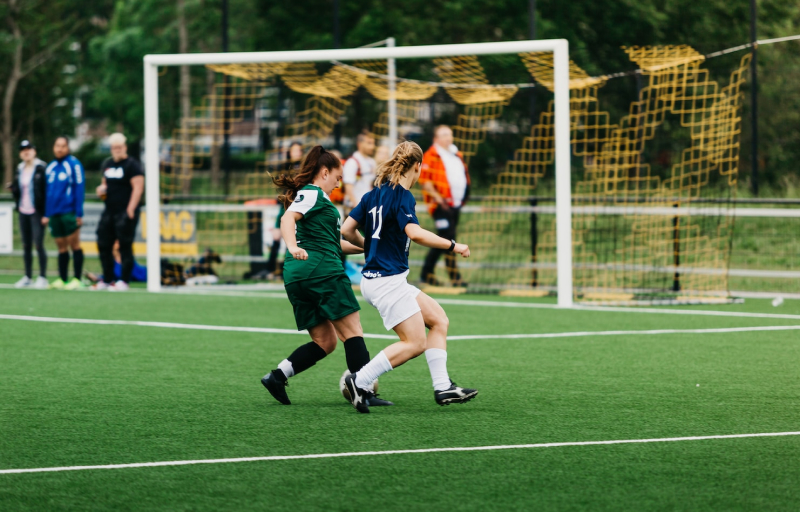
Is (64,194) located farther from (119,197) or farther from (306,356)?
(306,356)

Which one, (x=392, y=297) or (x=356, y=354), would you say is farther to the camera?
(x=356, y=354)

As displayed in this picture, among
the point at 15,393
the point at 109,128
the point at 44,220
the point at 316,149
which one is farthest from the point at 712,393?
the point at 109,128

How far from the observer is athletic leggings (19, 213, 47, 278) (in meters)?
14.8

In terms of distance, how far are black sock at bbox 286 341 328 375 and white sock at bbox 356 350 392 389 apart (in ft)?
1.29

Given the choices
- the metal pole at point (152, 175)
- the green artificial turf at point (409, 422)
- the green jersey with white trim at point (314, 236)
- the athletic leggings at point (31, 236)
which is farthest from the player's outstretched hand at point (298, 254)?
the athletic leggings at point (31, 236)

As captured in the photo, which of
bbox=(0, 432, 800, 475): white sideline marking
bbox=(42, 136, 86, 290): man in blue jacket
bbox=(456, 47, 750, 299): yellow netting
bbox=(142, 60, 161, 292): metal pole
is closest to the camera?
bbox=(0, 432, 800, 475): white sideline marking

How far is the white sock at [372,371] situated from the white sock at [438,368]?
29cm

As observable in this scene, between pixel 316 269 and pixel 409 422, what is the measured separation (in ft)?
3.59

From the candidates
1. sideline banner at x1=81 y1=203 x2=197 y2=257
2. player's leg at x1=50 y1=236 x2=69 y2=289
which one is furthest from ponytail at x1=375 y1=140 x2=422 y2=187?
sideline banner at x1=81 y1=203 x2=197 y2=257

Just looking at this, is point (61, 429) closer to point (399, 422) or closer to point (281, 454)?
point (281, 454)

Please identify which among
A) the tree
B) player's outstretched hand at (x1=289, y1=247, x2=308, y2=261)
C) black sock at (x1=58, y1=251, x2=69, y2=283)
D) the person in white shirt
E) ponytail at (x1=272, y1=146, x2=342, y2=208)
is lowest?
black sock at (x1=58, y1=251, x2=69, y2=283)

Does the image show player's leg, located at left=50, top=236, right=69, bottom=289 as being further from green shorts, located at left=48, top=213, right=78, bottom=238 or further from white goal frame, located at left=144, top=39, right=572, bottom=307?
white goal frame, located at left=144, top=39, right=572, bottom=307

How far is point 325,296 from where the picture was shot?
6.54 m

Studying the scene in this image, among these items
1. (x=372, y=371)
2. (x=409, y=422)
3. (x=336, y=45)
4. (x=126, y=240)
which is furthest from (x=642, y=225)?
(x=409, y=422)
